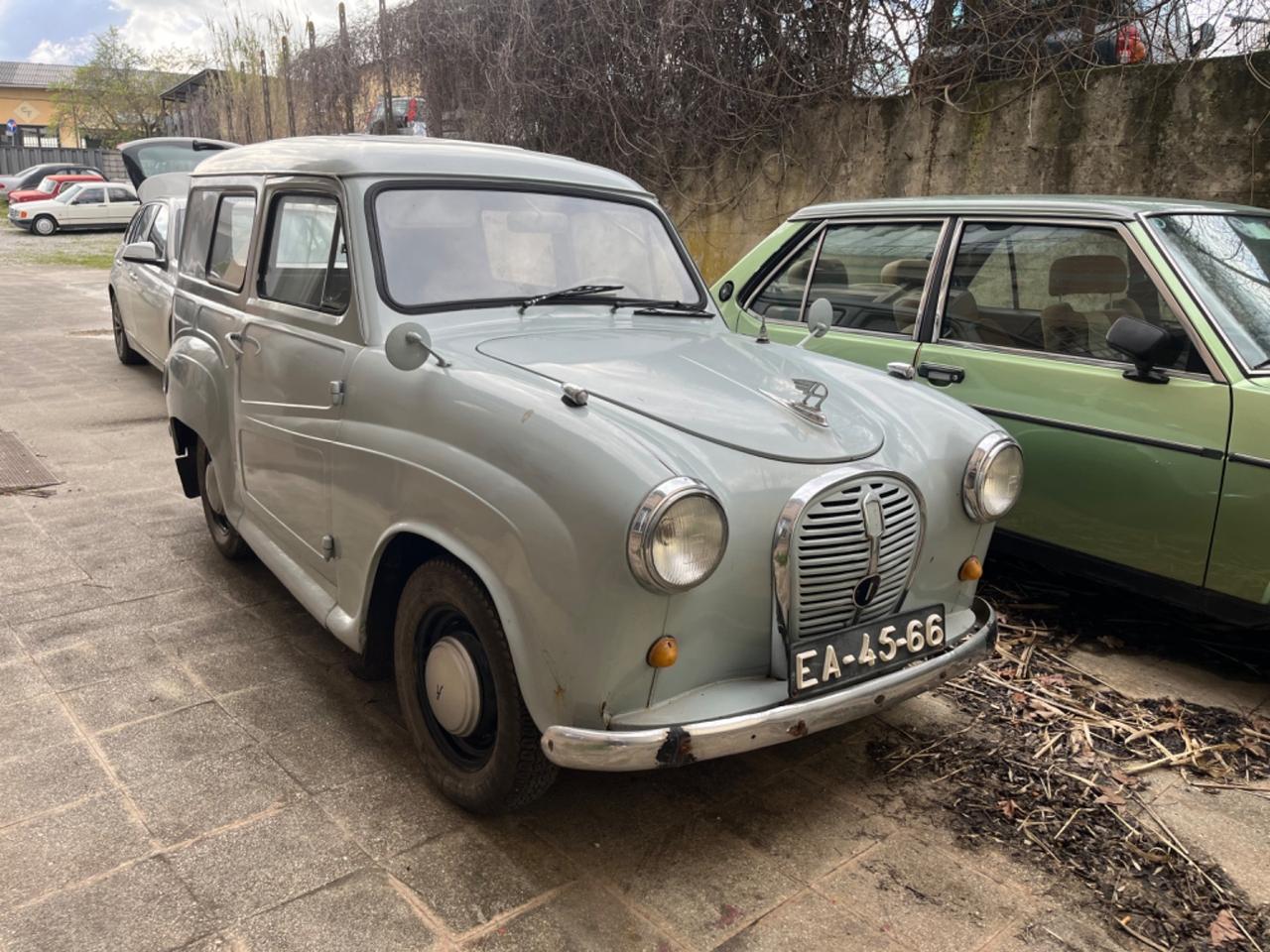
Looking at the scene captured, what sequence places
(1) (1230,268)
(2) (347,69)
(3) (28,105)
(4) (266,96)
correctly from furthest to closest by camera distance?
(3) (28,105) → (4) (266,96) → (2) (347,69) → (1) (1230,268)

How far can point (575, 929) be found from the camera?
235cm

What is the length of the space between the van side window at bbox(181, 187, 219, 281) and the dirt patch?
368 cm

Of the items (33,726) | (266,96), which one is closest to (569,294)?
(33,726)

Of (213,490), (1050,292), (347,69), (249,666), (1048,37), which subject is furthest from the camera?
(347,69)

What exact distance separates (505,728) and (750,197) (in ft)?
26.0

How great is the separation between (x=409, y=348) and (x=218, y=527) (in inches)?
94.4

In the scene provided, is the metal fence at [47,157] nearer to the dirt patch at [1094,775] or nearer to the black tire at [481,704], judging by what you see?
the black tire at [481,704]

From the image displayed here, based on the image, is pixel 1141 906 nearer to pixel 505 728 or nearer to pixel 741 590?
pixel 741 590

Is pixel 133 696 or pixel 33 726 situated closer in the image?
pixel 33 726

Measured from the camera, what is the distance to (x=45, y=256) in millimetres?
20328

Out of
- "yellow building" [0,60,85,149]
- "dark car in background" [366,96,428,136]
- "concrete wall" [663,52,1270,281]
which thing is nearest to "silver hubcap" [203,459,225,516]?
"concrete wall" [663,52,1270,281]

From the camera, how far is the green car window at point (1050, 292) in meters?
3.90

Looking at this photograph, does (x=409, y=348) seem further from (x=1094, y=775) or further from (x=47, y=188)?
(x=47, y=188)

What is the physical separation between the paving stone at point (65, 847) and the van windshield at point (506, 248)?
5.66 feet
